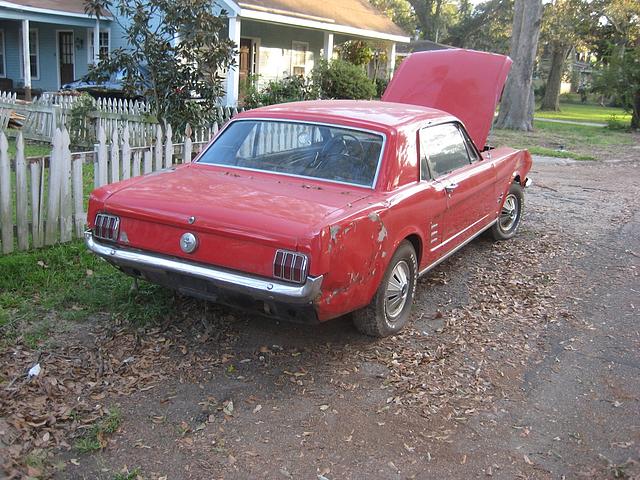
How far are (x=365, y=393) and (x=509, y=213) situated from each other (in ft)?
14.3

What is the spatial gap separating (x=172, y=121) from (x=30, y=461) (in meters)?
8.17

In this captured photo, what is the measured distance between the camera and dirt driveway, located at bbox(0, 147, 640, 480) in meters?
3.30

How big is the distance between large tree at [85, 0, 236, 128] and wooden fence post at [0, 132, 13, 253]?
491cm

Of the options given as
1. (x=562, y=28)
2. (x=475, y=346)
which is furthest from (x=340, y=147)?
(x=562, y=28)

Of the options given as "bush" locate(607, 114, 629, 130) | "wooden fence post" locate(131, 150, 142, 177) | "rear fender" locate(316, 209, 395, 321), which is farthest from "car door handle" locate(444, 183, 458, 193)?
"bush" locate(607, 114, 629, 130)

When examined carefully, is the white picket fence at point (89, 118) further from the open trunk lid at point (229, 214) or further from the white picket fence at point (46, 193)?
the open trunk lid at point (229, 214)

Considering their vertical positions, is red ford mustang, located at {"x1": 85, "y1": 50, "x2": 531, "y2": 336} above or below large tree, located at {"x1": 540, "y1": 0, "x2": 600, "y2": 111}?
below

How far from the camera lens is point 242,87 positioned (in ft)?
67.5

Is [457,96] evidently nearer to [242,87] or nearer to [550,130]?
[242,87]

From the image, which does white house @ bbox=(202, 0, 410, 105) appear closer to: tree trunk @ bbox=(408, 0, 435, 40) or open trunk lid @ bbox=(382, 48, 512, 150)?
open trunk lid @ bbox=(382, 48, 512, 150)

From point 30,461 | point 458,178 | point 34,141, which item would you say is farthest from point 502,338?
point 34,141

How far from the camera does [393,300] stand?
470 centimetres

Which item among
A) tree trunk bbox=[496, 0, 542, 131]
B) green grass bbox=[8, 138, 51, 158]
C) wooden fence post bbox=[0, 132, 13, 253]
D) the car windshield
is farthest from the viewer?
tree trunk bbox=[496, 0, 542, 131]

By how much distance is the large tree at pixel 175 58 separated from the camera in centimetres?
996
